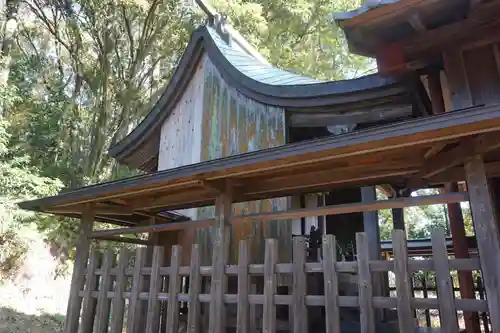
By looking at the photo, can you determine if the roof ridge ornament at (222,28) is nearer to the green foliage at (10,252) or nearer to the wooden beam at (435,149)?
the wooden beam at (435,149)

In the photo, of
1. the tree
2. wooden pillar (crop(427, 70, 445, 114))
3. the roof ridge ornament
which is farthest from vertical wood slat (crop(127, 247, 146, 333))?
the tree

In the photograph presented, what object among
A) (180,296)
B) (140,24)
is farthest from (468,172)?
(140,24)

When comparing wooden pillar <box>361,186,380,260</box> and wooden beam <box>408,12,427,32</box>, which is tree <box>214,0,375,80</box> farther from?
wooden beam <box>408,12,427,32</box>

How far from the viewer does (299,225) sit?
6098 mm

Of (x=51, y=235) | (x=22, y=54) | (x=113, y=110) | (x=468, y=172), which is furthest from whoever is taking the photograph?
(x=22, y=54)

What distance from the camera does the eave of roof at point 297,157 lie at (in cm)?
235

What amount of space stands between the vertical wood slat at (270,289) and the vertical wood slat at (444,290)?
1.20m

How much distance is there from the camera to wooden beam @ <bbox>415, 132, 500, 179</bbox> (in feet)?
8.43

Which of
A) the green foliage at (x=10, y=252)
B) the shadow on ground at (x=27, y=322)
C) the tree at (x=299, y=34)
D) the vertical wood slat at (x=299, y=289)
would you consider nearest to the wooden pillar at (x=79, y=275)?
the vertical wood slat at (x=299, y=289)

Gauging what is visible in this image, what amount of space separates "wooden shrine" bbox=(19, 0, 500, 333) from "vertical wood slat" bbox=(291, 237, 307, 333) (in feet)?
0.03

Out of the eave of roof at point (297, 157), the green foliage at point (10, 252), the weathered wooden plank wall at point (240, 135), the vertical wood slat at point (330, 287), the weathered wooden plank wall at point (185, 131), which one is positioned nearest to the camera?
the eave of roof at point (297, 157)

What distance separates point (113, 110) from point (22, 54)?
5394 mm

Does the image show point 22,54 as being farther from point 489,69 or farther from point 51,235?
point 489,69

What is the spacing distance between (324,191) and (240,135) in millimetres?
2107
